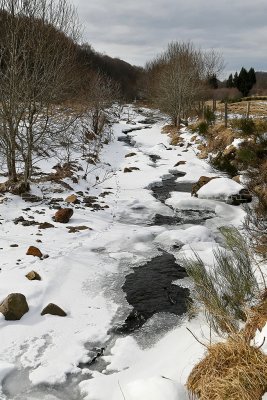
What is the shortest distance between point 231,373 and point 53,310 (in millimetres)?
2716

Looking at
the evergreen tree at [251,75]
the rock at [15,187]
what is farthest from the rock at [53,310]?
the evergreen tree at [251,75]

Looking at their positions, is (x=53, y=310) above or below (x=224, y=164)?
below

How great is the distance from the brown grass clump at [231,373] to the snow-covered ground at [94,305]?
243 millimetres

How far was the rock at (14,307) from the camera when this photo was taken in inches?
199

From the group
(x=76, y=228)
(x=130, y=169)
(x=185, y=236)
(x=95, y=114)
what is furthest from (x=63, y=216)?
(x=95, y=114)

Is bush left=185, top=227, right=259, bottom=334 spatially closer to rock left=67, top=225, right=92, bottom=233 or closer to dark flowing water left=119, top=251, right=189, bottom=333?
dark flowing water left=119, top=251, right=189, bottom=333

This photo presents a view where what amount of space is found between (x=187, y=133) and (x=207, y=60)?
1924cm

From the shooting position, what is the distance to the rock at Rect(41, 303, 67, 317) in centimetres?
527

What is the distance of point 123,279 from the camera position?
6531mm

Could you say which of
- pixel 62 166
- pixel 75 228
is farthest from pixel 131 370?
pixel 62 166

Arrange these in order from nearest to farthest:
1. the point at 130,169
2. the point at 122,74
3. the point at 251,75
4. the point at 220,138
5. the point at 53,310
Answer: the point at 53,310 < the point at 130,169 < the point at 220,138 < the point at 251,75 < the point at 122,74

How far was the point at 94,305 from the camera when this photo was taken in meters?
5.62

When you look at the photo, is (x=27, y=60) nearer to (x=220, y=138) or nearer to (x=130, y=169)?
(x=130, y=169)

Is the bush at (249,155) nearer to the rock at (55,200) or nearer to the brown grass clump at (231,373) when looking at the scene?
the rock at (55,200)
